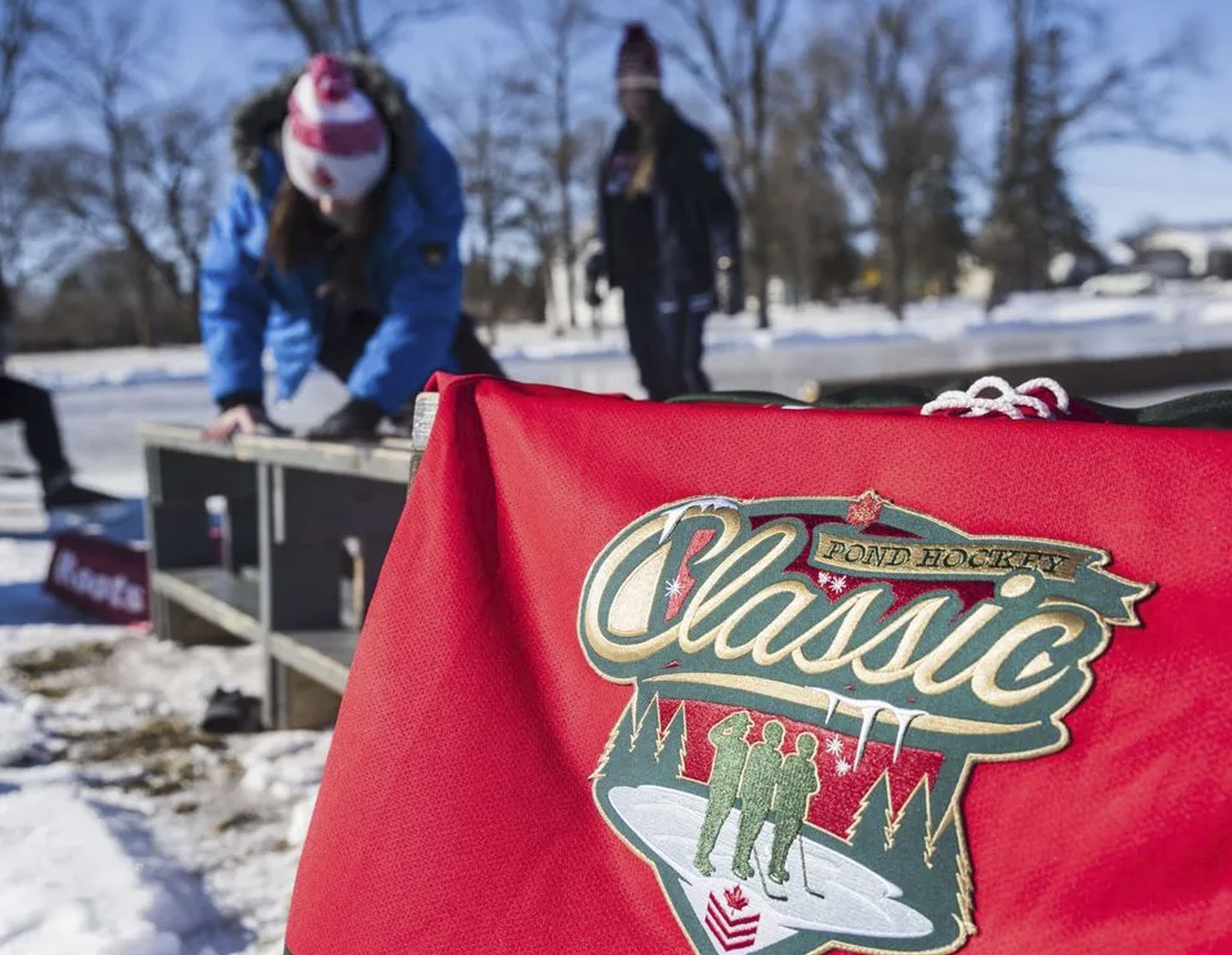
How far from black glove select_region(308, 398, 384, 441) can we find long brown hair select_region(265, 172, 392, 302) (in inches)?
16.3

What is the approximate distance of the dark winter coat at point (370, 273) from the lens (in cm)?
297

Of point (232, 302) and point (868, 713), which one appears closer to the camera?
point (868, 713)

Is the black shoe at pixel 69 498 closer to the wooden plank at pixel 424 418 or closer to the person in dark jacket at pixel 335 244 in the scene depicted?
the person in dark jacket at pixel 335 244

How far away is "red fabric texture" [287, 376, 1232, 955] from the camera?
36.0 inches

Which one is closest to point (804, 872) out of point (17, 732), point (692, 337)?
point (17, 732)

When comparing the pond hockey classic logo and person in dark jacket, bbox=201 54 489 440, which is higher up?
person in dark jacket, bbox=201 54 489 440

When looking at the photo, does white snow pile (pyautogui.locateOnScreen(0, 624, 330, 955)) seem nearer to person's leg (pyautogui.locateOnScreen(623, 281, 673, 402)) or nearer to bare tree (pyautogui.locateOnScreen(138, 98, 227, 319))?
person's leg (pyautogui.locateOnScreen(623, 281, 673, 402))

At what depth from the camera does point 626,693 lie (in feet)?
3.93

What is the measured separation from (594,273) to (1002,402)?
202 inches

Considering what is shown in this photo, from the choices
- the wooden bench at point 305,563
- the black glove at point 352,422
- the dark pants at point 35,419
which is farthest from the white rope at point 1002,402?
the dark pants at point 35,419

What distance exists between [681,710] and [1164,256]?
7506cm

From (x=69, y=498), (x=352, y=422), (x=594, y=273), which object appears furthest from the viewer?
(x=594, y=273)

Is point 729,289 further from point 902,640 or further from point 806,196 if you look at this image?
point 806,196

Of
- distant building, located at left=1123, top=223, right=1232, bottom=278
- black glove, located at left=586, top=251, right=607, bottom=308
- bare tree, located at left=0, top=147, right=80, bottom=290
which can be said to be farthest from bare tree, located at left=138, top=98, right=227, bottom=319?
distant building, located at left=1123, top=223, right=1232, bottom=278
